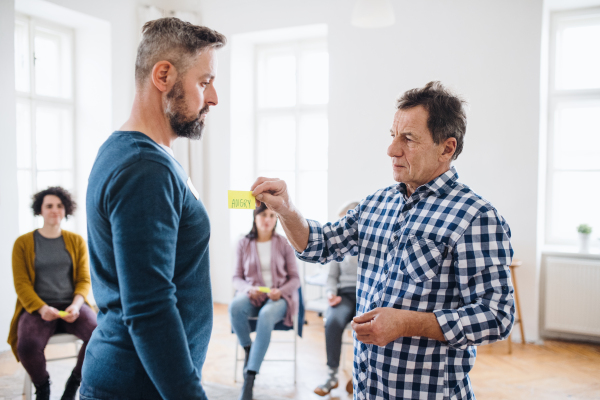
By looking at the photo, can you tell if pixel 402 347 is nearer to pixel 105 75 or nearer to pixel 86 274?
pixel 86 274

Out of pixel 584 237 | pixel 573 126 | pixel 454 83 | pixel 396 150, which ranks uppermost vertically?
pixel 454 83

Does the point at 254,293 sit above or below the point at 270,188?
below

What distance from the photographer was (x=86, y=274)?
313 cm

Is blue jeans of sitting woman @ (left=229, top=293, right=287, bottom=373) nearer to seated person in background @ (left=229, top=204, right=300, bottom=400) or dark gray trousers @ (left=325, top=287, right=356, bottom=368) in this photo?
seated person in background @ (left=229, top=204, right=300, bottom=400)

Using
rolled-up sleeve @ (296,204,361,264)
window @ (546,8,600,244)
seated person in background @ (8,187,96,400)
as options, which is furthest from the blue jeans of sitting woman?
window @ (546,8,600,244)

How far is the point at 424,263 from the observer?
131 centimetres

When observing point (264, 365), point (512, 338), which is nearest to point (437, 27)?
point (512, 338)

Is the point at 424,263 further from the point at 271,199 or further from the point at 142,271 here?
the point at 142,271

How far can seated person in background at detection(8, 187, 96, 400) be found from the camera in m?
2.75

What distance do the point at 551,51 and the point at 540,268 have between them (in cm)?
209

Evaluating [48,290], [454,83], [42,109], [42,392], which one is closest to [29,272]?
[48,290]

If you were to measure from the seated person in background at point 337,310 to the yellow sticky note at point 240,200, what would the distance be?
2078 mm

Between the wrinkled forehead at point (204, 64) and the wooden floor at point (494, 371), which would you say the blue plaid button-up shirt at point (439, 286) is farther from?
the wooden floor at point (494, 371)

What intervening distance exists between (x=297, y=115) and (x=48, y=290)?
3.37 m
